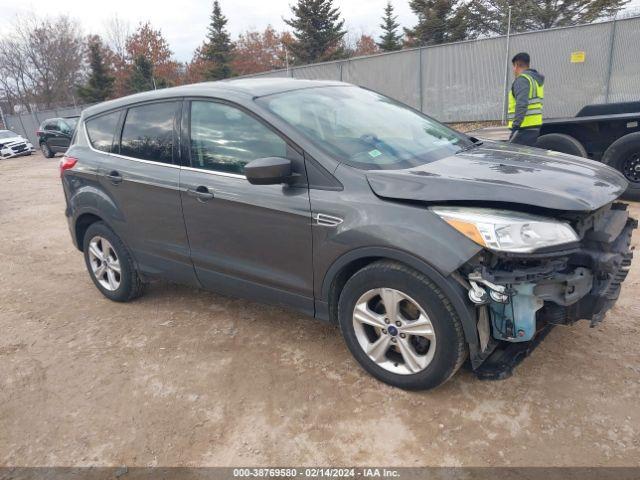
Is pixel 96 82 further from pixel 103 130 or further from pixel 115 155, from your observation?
pixel 115 155

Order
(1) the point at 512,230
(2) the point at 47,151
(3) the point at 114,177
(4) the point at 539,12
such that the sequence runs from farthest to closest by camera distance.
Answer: (4) the point at 539,12, (2) the point at 47,151, (3) the point at 114,177, (1) the point at 512,230

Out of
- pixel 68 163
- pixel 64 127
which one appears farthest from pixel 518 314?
pixel 64 127

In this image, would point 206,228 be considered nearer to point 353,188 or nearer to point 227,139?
point 227,139

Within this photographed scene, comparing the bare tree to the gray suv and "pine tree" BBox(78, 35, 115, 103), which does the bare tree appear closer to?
"pine tree" BBox(78, 35, 115, 103)

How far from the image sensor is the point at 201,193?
336 cm

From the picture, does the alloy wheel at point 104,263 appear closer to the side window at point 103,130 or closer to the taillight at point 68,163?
the taillight at point 68,163

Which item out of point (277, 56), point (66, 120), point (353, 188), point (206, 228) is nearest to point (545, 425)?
point (353, 188)

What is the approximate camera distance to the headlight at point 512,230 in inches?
92.2

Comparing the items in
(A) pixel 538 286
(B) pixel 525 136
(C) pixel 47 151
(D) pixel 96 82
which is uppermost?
(D) pixel 96 82

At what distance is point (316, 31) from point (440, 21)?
9326mm

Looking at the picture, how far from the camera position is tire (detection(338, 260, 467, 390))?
2.53 meters

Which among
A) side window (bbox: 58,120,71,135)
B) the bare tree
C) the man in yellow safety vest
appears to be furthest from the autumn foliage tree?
the man in yellow safety vest

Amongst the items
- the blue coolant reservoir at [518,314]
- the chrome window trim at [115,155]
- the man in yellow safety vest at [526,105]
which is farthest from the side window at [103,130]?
the man in yellow safety vest at [526,105]

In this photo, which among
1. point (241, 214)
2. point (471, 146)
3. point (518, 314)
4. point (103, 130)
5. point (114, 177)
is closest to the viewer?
point (518, 314)
